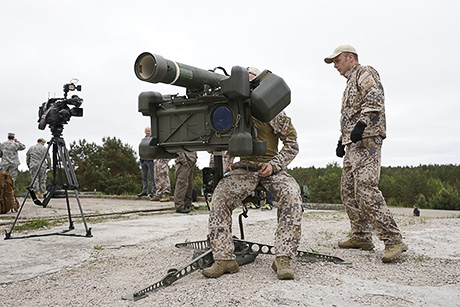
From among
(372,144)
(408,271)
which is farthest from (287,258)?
(372,144)

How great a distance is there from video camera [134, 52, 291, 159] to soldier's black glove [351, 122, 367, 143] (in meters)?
0.85

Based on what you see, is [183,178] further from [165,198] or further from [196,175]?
[196,175]

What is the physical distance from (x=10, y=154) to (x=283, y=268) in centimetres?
999

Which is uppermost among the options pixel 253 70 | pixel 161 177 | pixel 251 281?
pixel 253 70

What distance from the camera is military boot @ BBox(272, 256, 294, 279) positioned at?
2576 mm

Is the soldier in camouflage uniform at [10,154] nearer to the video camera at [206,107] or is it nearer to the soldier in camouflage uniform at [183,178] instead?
the soldier in camouflage uniform at [183,178]

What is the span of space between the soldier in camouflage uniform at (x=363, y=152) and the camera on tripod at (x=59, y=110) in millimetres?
2986

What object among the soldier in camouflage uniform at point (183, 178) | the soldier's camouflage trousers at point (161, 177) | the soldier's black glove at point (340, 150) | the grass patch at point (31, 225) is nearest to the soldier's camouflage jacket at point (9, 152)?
the soldier's camouflage trousers at point (161, 177)

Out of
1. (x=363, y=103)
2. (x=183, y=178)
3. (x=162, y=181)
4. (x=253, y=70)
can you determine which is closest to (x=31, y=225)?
(x=183, y=178)

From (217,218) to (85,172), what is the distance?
15259 mm

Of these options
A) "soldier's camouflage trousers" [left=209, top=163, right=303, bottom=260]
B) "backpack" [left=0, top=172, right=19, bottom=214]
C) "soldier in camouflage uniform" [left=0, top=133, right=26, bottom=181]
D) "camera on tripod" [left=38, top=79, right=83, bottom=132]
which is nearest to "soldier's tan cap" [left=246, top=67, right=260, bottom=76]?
"soldier's camouflage trousers" [left=209, top=163, right=303, bottom=260]

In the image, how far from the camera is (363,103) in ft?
11.3

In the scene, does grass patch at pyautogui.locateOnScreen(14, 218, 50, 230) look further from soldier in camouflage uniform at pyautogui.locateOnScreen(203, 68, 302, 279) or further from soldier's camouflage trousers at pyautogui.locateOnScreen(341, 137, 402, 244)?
soldier's camouflage trousers at pyautogui.locateOnScreen(341, 137, 402, 244)

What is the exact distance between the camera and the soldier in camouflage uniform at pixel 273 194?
2748mm
